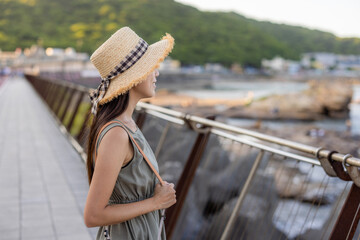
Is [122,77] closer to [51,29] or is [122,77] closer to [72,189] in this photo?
[72,189]

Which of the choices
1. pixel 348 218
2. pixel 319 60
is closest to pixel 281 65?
pixel 319 60

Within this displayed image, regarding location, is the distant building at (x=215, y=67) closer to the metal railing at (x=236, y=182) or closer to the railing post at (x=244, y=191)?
the metal railing at (x=236, y=182)

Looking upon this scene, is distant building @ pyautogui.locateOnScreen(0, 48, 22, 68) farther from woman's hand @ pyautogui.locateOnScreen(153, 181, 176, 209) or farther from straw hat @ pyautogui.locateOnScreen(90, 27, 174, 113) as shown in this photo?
woman's hand @ pyautogui.locateOnScreen(153, 181, 176, 209)

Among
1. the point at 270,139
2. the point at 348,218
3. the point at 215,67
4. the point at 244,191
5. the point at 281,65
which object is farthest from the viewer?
the point at 281,65

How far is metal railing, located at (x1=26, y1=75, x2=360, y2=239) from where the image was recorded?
211 centimetres

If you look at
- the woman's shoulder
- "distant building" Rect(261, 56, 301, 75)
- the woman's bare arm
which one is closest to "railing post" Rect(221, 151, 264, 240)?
the woman's bare arm

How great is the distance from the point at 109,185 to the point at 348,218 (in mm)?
1174

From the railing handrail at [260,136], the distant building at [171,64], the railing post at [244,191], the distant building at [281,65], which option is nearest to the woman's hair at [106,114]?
the railing handrail at [260,136]

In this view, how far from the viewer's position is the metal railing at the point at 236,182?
211 cm

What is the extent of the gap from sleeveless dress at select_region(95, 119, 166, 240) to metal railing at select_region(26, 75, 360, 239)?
91 cm

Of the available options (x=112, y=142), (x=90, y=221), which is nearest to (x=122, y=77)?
(x=112, y=142)

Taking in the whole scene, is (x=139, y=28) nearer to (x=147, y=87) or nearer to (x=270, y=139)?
(x=270, y=139)

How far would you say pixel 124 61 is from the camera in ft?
5.31

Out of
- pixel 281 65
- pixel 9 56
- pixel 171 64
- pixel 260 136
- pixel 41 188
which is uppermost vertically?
pixel 281 65
